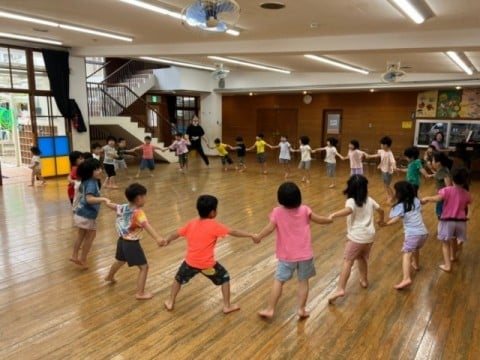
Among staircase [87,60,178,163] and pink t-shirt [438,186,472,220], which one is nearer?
pink t-shirt [438,186,472,220]

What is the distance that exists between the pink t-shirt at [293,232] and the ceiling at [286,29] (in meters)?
2.56

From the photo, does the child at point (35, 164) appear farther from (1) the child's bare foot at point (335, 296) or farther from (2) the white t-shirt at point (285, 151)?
(1) the child's bare foot at point (335, 296)

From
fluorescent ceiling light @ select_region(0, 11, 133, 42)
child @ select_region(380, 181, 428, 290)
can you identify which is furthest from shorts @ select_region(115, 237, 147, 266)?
fluorescent ceiling light @ select_region(0, 11, 133, 42)

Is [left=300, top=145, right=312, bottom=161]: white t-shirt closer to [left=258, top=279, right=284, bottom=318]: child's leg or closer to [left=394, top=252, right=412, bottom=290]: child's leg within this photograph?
[left=394, top=252, right=412, bottom=290]: child's leg

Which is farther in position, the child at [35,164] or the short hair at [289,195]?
the child at [35,164]

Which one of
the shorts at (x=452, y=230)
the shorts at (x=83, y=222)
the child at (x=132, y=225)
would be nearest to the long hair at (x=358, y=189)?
the shorts at (x=452, y=230)

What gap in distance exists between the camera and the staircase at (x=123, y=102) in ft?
40.4

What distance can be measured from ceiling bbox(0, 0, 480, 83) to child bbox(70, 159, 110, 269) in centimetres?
200

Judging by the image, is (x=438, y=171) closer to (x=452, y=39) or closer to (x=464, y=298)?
(x=464, y=298)

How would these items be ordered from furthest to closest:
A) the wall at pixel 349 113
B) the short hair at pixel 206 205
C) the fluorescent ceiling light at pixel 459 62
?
the wall at pixel 349 113, the fluorescent ceiling light at pixel 459 62, the short hair at pixel 206 205

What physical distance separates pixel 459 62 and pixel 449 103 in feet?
14.3

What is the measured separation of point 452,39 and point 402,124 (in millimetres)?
8207

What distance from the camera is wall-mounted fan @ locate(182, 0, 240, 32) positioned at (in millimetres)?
3428

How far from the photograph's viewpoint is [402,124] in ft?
46.3
